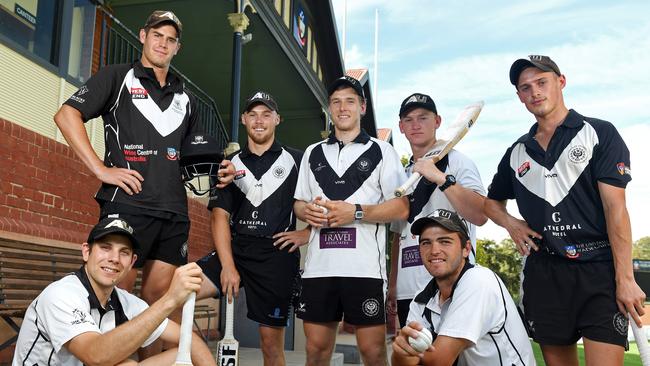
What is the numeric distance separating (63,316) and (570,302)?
8.14 ft

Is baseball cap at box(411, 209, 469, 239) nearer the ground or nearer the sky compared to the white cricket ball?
nearer the sky

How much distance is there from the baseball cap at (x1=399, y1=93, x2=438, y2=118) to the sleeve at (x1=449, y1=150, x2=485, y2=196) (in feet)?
1.44

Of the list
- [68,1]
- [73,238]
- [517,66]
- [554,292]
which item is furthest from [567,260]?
[68,1]

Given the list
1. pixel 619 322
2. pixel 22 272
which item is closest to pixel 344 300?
pixel 619 322

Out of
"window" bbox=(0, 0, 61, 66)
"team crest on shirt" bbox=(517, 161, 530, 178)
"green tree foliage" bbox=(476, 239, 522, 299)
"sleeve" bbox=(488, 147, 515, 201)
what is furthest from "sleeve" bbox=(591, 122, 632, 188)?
"green tree foliage" bbox=(476, 239, 522, 299)

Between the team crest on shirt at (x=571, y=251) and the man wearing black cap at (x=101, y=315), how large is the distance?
186 centimetres

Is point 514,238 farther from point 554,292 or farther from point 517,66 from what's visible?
point 517,66

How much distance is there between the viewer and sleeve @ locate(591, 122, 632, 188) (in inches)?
114

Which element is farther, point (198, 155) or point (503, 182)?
point (503, 182)

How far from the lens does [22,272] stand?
189 inches

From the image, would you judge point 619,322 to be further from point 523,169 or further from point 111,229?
point 111,229

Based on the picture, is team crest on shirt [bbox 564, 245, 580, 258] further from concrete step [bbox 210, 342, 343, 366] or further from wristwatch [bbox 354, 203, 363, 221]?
concrete step [bbox 210, 342, 343, 366]

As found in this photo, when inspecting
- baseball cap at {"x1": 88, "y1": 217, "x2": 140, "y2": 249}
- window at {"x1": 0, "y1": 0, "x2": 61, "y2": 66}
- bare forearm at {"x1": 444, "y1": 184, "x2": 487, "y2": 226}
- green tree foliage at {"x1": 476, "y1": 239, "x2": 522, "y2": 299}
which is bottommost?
green tree foliage at {"x1": 476, "y1": 239, "x2": 522, "y2": 299}

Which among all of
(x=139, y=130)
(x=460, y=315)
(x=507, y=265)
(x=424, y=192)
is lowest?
(x=507, y=265)
